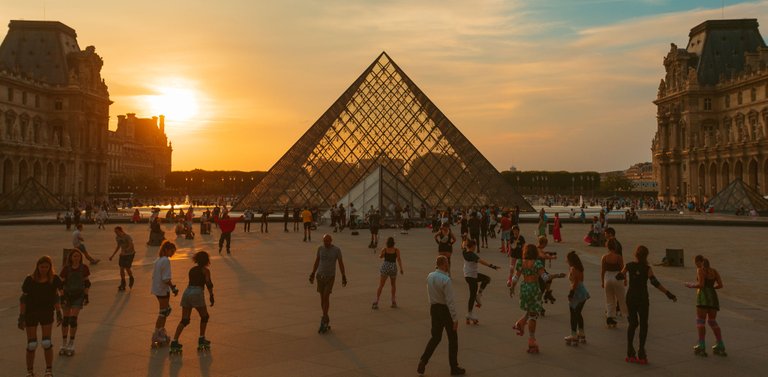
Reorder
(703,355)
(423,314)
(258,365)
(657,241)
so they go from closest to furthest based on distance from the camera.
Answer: (258,365) → (703,355) → (423,314) → (657,241)

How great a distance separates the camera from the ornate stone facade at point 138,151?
10442 cm

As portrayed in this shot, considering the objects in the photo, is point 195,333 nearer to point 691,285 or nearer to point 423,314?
point 423,314

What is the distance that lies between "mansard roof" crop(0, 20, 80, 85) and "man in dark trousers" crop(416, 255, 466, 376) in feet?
233

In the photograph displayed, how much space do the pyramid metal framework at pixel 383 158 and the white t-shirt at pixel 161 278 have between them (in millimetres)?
26623

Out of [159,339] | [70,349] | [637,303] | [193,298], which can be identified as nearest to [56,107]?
[70,349]

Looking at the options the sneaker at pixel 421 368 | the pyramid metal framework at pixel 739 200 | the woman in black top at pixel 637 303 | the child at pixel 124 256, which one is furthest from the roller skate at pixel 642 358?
the pyramid metal framework at pixel 739 200

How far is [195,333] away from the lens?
22.0ft

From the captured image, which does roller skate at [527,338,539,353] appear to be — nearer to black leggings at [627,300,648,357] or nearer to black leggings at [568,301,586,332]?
black leggings at [568,301,586,332]

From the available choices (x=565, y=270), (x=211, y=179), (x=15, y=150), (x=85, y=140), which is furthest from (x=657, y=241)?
(x=211, y=179)

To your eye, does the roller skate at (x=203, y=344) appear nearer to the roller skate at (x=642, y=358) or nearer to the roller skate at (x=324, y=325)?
the roller skate at (x=324, y=325)

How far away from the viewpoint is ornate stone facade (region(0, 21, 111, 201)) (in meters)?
57.2

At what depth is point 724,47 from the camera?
64.5 m

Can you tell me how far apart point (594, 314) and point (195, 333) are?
5233 millimetres

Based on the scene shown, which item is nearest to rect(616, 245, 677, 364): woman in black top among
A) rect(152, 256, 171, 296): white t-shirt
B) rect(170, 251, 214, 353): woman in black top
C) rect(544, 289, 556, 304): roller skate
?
rect(544, 289, 556, 304): roller skate
